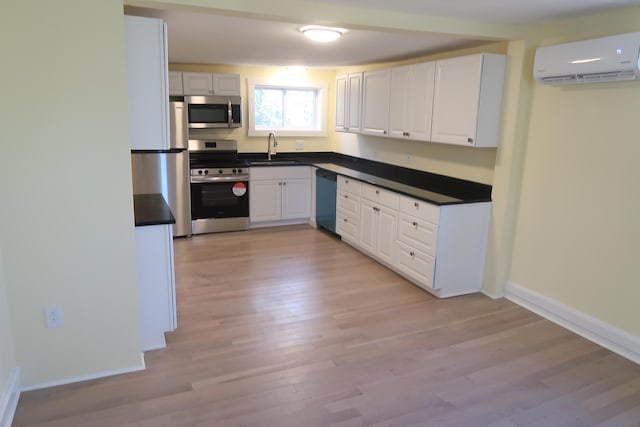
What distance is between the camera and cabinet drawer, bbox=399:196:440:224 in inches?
148

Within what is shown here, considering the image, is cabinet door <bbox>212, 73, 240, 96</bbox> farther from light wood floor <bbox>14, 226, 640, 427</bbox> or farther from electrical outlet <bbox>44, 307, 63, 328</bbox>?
electrical outlet <bbox>44, 307, 63, 328</bbox>

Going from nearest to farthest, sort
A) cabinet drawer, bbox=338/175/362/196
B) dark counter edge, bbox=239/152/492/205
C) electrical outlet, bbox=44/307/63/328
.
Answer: electrical outlet, bbox=44/307/63/328 → dark counter edge, bbox=239/152/492/205 → cabinet drawer, bbox=338/175/362/196

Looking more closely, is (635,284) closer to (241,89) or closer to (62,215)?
(62,215)

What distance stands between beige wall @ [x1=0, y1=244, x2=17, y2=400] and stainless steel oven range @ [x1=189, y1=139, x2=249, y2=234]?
3321 mm

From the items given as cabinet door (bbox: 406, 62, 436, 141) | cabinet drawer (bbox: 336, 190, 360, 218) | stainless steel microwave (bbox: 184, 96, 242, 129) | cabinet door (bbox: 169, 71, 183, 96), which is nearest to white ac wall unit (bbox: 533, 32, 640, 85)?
cabinet door (bbox: 406, 62, 436, 141)

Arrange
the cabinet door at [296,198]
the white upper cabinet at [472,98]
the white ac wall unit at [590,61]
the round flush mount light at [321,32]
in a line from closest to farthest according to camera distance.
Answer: the white ac wall unit at [590,61], the round flush mount light at [321,32], the white upper cabinet at [472,98], the cabinet door at [296,198]

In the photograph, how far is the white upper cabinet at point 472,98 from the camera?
3.60 meters

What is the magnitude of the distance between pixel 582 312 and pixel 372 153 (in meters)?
3.30

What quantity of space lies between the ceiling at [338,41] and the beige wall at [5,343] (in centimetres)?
194

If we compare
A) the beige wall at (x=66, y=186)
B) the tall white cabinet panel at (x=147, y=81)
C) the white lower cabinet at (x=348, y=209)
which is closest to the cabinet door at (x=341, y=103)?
the white lower cabinet at (x=348, y=209)

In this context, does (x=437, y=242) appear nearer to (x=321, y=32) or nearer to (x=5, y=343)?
(x=321, y=32)

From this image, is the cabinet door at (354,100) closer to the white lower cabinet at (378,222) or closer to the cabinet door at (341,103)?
the cabinet door at (341,103)

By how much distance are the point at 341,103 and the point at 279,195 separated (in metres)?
1.48

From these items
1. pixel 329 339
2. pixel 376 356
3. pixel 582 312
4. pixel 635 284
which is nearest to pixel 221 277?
pixel 329 339
